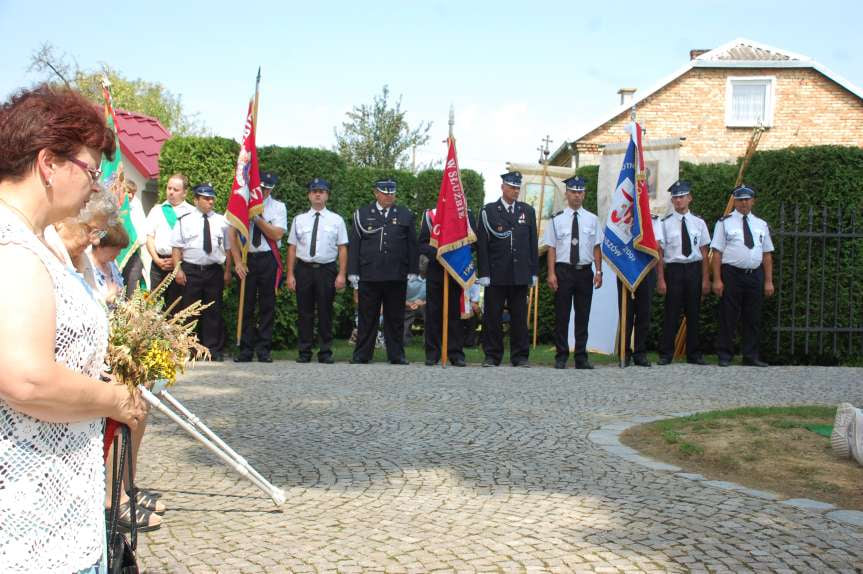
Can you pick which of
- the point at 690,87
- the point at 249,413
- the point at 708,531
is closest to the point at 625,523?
the point at 708,531

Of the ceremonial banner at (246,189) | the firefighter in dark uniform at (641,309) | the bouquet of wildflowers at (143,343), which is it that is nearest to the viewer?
the bouquet of wildflowers at (143,343)

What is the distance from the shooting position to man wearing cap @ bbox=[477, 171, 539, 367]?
464 inches

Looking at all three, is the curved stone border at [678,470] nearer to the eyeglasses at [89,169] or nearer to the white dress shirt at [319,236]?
the eyeglasses at [89,169]

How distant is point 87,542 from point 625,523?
3.03m

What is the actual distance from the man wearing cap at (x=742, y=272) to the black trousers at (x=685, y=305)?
0.93 ft

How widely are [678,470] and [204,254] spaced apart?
7.61 m

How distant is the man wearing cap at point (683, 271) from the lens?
12.3 metres

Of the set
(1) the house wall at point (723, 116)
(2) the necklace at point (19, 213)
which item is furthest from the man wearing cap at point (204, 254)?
(1) the house wall at point (723, 116)

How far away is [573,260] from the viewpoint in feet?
39.0

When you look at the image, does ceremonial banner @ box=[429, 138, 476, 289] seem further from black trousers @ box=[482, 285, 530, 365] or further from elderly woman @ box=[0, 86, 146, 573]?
elderly woman @ box=[0, 86, 146, 573]

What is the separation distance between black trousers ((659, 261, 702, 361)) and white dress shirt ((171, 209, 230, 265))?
6.17m

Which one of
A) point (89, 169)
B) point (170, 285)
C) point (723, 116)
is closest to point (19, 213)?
point (89, 169)

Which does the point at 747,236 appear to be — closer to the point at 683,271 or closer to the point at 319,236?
the point at 683,271

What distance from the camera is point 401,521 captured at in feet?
15.0
